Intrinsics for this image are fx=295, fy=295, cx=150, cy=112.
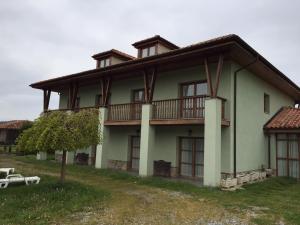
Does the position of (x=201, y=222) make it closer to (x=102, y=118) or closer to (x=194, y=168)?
(x=194, y=168)

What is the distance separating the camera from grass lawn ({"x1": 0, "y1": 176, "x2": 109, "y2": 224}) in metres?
6.79

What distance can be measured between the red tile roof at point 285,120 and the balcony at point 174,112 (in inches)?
169

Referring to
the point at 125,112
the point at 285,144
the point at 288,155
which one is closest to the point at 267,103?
the point at 285,144

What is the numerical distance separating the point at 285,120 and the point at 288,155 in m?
1.88

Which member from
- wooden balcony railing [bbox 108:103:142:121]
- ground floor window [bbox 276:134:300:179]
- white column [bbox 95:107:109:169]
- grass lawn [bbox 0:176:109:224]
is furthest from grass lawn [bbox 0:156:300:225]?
wooden balcony railing [bbox 108:103:142:121]

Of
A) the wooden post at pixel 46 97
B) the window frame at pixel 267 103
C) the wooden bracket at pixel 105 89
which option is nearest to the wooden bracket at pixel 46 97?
the wooden post at pixel 46 97

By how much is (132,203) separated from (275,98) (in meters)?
12.2

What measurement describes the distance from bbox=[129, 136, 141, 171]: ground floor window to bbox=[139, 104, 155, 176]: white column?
278 centimetres

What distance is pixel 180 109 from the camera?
13516 mm

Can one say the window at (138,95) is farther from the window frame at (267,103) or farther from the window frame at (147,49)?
the window frame at (267,103)

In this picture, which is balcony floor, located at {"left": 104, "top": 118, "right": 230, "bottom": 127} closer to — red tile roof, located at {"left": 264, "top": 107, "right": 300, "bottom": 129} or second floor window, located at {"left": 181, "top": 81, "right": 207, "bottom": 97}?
second floor window, located at {"left": 181, "top": 81, "right": 207, "bottom": 97}

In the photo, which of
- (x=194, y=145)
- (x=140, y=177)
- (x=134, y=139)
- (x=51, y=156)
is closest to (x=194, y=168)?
(x=194, y=145)

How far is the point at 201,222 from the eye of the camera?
702cm

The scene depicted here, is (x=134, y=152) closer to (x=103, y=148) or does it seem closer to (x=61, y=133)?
(x=103, y=148)
